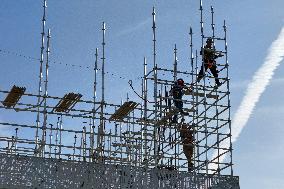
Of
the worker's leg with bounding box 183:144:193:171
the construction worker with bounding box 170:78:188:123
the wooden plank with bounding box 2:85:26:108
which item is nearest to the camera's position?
the wooden plank with bounding box 2:85:26:108

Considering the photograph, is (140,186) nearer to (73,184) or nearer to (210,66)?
(73,184)

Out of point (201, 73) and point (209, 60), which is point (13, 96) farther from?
point (209, 60)

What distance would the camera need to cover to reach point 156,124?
25016 mm

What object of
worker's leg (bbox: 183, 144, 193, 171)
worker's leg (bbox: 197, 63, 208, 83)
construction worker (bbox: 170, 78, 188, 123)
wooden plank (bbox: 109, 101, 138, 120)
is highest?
worker's leg (bbox: 197, 63, 208, 83)

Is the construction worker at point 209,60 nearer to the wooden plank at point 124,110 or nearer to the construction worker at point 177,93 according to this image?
the construction worker at point 177,93

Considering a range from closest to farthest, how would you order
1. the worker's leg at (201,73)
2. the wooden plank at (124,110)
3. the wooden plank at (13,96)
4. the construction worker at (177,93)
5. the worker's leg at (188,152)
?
the wooden plank at (13,96)
the wooden plank at (124,110)
the worker's leg at (188,152)
the construction worker at (177,93)
the worker's leg at (201,73)

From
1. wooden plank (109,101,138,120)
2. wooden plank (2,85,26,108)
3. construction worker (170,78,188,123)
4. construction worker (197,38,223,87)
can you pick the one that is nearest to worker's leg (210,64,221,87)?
construction worker (197,38,223,87)

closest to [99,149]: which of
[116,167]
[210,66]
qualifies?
[116,167]

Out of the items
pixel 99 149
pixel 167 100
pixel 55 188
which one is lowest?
pixel 55 188

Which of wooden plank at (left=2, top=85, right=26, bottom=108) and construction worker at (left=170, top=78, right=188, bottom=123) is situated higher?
construction worker at (left=170, top=78, right=188, bottom=123)

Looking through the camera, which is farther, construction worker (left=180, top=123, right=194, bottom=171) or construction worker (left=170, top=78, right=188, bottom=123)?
construction worker (left=170, top=78, right=188, bottom=123)

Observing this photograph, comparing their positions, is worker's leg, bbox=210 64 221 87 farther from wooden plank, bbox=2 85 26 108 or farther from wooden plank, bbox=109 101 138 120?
wooden plank, bbox=2 85 26 108

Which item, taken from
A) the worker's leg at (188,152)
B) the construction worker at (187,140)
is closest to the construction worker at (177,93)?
the construction worker at (187,140)

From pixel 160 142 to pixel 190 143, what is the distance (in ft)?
4.59
